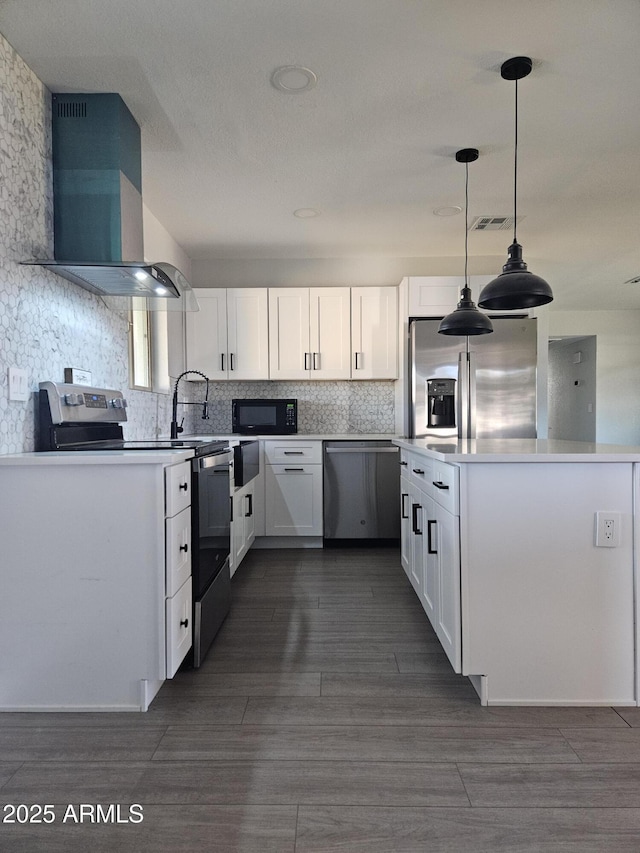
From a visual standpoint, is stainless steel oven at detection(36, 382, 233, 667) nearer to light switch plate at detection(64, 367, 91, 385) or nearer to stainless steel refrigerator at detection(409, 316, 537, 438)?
light switch plate at detection(64, 367, 91, 385)

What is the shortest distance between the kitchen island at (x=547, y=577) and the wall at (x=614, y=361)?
610cm

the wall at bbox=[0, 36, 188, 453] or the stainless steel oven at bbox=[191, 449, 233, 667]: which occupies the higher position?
the wall at bbox=[0, 36, 188, 453]

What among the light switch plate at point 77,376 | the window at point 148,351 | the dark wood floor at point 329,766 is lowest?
the dark wood floor at point 329,766

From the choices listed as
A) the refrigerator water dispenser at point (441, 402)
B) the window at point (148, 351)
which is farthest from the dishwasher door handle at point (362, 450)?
Result: the window at point (148, 351)

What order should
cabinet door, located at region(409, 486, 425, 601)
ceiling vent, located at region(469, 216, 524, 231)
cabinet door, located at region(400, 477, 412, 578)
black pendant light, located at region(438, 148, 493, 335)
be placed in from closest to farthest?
cabinet door, located at region(409, 486, 425, 601) → black pendant light, located at region(438, 148, 493, 335) → cabinet door, located at region(400, 477, 412, 578) → ceiling vent, located at region(469, 216, 524, 231)

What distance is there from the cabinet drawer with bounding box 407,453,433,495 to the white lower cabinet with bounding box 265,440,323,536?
1262mm

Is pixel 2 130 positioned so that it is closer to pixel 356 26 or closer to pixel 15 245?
pixel 15 245

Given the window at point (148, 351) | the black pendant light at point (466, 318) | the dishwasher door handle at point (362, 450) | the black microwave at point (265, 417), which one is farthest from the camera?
the black microwave at point (265, 417)

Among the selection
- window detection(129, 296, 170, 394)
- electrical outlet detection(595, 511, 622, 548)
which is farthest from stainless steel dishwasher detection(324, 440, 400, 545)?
electrical outlet detection(595, 511, 622, 548)

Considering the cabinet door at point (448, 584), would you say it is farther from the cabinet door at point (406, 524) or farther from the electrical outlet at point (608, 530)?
the cabinet door at point (406, 524)

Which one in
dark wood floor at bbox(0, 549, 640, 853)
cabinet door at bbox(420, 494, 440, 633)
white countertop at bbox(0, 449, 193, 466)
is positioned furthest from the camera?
cabinet door at bbox(420, 494, 440, 633)

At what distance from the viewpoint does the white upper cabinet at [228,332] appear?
13.9ft

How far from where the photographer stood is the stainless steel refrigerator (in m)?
3.96

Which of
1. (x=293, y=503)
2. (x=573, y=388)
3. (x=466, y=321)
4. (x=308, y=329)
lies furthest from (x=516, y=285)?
(x=573, y=388)
